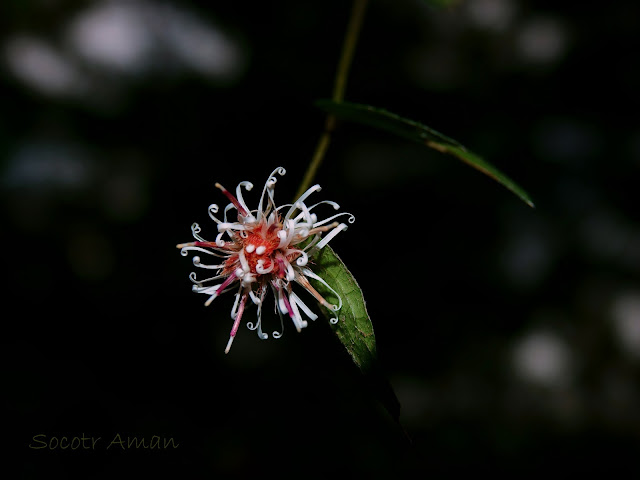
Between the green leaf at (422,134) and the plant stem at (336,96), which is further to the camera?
the plant stem at (336,96)

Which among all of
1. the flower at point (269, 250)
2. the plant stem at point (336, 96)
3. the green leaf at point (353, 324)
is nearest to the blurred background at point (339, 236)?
the plant stem at point (336, 96)

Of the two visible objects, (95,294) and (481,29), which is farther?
(481,29)

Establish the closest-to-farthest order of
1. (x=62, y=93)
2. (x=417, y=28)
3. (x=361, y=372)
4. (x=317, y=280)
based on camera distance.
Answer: (x=361, y=372)
(x=317, y=280)
(x=62, y=93)
(x=417, y=28)

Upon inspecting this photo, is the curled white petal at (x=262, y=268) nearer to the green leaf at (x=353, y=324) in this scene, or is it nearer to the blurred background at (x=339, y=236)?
the green leaf at (x=353, y=324)

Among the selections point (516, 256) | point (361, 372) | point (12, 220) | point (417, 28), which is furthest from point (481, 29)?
point (12, 220)

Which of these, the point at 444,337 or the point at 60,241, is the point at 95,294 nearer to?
the point at 60,241

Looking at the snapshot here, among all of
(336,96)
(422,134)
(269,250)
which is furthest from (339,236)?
(422,134)

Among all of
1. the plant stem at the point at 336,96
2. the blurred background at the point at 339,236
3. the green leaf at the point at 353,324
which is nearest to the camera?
the green leaf at the point at 353,324
